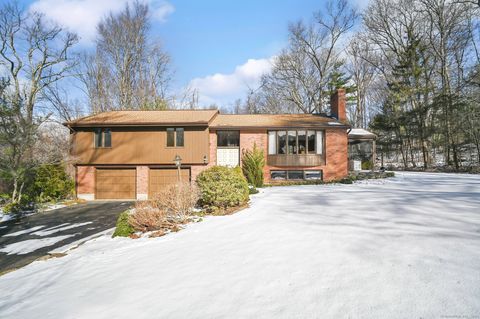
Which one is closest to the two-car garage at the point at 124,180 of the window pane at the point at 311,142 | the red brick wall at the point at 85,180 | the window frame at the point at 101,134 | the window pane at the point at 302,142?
the red brick wall at the point at 85,180

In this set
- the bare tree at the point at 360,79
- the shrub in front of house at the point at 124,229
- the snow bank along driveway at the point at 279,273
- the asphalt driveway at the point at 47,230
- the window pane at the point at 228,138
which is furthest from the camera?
the bare tree at the point at 360,79

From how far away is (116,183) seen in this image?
16109mm

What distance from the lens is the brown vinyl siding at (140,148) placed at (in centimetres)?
1591

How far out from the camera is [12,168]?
1306 cm

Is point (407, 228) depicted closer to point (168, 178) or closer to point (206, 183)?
point (206, 183)

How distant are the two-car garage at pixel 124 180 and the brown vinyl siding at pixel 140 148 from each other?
64cm

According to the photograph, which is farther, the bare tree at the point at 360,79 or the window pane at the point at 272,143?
the bare tree at the point at 360,79

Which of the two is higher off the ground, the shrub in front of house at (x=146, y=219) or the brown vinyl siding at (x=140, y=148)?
the brown vinyl siding at (x=140, y=148)

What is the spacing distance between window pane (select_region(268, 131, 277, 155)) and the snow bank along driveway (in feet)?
33.2

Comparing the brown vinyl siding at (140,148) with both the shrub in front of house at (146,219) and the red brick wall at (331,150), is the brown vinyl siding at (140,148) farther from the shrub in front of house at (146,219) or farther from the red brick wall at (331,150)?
the shrub in front of house at (146,219)

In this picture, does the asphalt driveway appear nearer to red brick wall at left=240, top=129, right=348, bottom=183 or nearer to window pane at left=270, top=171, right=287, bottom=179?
red brick wall at left=240, top=129, right=348, bottom=183

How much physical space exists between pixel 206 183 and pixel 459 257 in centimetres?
680

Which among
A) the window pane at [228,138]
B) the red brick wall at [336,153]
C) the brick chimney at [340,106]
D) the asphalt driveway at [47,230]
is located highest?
the brick chimney at [340,106]

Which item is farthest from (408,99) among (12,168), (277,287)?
(12,168)
